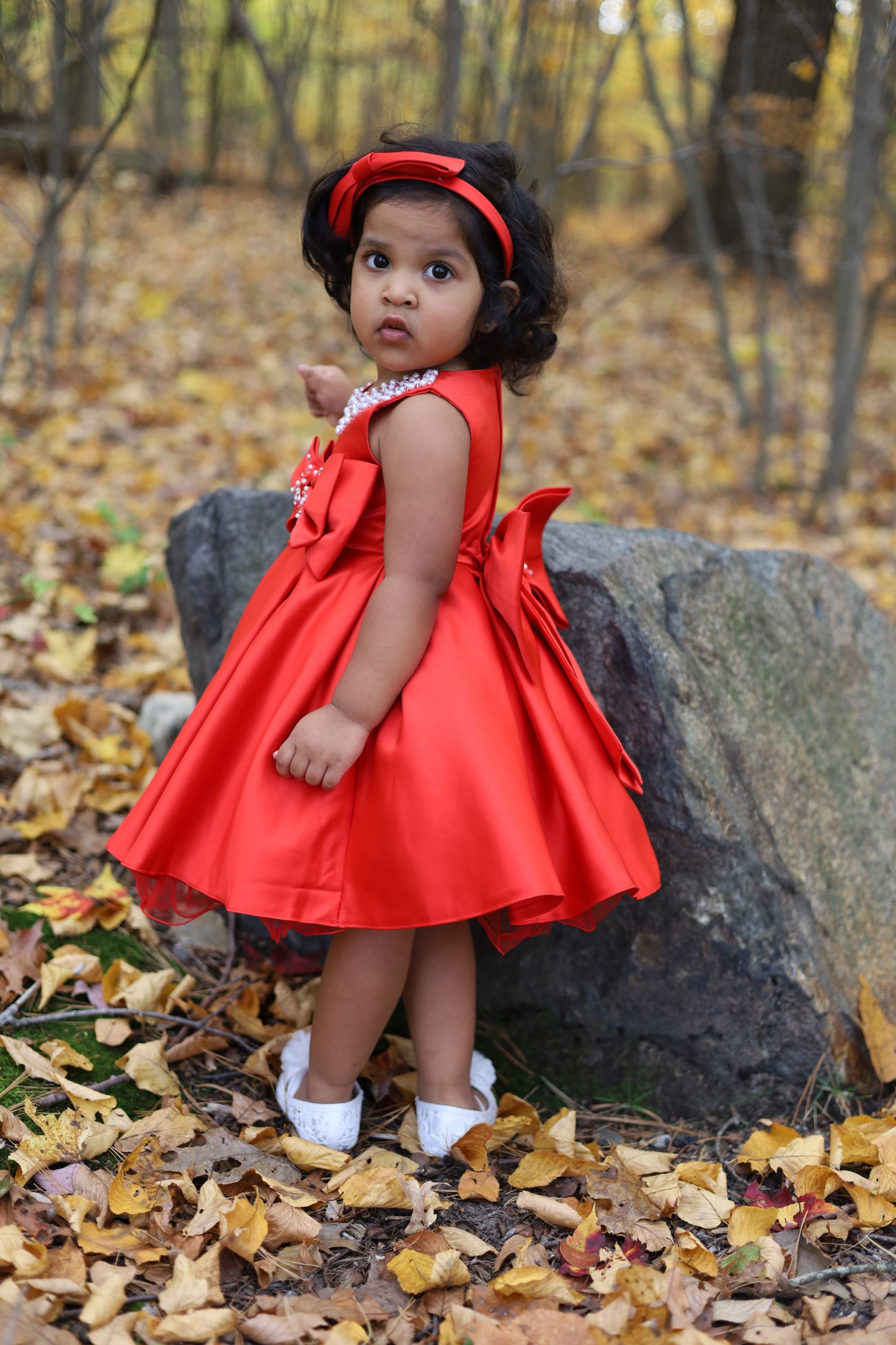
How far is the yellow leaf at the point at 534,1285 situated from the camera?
1.47 m

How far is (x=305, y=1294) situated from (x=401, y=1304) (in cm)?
14

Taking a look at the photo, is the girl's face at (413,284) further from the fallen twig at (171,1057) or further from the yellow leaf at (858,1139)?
the yellow leaf at (858,1139)

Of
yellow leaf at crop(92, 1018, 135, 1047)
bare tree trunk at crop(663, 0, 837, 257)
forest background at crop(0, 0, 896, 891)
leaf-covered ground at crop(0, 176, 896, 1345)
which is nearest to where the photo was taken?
leaf-covered ground at crop(0, 176, 896, 1345)

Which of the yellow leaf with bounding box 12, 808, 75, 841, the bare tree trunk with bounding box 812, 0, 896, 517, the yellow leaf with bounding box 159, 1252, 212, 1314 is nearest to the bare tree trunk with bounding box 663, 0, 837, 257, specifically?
the bare tree trunk with bounding box 812, 0, 896, 517

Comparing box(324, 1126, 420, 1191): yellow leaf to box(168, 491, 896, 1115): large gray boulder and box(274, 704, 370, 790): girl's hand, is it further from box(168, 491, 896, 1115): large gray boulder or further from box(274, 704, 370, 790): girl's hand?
box(274, 704, 370, 790): girl's hand

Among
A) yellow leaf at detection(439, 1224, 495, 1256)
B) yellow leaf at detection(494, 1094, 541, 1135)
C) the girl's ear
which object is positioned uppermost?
the girl's ear

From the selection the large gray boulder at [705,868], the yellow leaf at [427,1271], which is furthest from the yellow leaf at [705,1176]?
the yellow leaf at [427,1271]

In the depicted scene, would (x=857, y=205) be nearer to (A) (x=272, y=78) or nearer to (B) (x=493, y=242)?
(A) (x=272, y=78)

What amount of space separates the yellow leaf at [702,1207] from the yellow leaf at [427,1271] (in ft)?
1.39

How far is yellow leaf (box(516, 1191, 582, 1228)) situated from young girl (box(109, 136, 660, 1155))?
0.20m

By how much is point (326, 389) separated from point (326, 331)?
568 centimetres

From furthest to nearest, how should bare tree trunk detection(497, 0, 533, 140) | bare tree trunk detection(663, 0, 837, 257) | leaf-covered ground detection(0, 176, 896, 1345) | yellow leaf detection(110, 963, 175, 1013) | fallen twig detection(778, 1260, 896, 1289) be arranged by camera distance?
bare tree trunk detection(663, 0, 837, 257) < bare tree trunk detection(497, 0, 533, 140) < yellow leaf detection(110, 963, 175, 1013) < fallen twig detection(778, 1260, 896, 1289) < leaf-covered ground detection(0, 176, 896, 1345)

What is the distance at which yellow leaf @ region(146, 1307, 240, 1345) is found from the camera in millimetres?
1314

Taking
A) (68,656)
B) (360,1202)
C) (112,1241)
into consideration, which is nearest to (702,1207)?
(360,1202)
